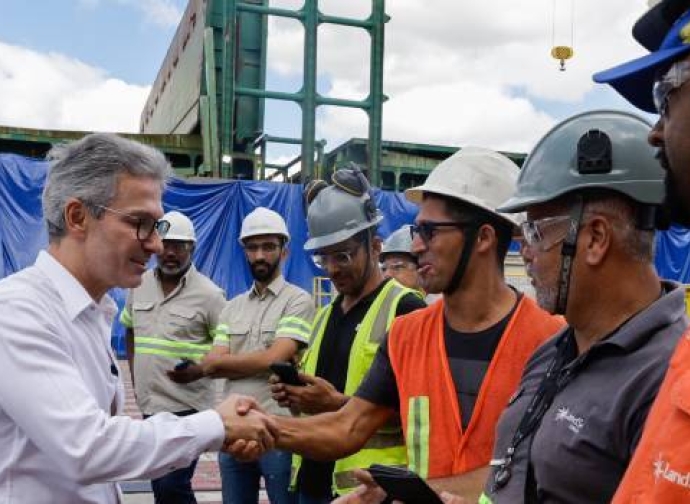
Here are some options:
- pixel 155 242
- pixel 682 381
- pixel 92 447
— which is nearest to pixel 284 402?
pixel 155 242

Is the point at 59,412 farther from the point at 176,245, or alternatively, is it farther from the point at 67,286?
the point at 176,245

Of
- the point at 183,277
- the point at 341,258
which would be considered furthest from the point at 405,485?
the point at 183,277

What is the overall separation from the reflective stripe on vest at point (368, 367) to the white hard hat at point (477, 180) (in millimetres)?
747

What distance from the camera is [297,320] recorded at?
4.53 metres

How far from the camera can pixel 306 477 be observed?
3406 millimetres

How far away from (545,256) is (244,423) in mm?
1279

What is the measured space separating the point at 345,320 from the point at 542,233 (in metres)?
1.63

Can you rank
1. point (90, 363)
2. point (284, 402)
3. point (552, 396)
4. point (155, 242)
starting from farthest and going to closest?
point (284, 402)
point (155, 242)
point (90, 363)
point (552, 396)

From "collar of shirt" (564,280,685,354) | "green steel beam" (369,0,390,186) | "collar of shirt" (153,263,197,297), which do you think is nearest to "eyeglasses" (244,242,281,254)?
"collar of shirt" (153,263,197,297)

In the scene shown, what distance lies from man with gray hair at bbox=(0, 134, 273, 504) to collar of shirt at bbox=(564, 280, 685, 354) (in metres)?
1.27

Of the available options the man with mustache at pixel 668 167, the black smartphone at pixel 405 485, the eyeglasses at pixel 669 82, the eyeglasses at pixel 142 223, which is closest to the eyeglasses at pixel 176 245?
the eyeglasses at pixel 142 223

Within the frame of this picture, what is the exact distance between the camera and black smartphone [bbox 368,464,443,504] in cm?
195

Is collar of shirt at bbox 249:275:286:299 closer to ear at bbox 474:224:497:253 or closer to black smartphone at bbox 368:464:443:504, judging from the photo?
ear at bbox 474:224:497:253

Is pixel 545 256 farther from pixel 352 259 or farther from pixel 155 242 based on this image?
pixel 352 259
